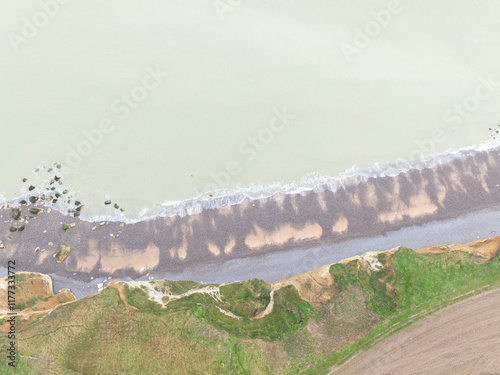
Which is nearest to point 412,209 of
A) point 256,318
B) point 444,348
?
point 444,348

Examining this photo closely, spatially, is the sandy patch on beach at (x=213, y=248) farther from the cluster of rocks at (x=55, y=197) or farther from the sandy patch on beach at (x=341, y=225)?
the cluster of rocks at (x=55, y=197)

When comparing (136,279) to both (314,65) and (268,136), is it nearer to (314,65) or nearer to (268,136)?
(268,136)

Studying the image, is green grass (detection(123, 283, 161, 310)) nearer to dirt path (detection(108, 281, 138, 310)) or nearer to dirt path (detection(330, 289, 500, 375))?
dirt path (detection(108, 281, 138, 310))

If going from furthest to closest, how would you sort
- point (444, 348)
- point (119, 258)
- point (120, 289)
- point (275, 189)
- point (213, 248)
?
point (275, 189) < point (213, 248) < point (119, 258) < point (120, 289) < point (444, 348)

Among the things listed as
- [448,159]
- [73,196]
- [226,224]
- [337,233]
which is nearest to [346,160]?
[337,233]

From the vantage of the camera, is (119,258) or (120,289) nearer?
(120,289)

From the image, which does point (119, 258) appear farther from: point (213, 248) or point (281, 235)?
point (281, 235)
